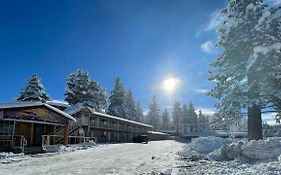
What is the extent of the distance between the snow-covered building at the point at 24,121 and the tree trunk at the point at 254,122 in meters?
18.5

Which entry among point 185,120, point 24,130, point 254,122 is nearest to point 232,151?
point 254,122

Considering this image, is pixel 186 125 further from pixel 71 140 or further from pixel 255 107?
pixel 255 107

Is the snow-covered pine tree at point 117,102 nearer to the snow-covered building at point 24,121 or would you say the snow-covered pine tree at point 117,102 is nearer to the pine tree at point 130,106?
the pine tree at point 130,106

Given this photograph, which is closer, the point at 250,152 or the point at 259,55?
the point at 250,152

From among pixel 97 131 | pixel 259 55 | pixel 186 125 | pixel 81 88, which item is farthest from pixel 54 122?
pixel 186 125

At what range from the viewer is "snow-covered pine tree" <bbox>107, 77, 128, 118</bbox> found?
74.7m

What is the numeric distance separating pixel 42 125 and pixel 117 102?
137 ft

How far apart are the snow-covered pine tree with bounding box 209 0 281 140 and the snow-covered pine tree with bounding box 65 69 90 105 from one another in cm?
4613

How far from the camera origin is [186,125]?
106438 mm

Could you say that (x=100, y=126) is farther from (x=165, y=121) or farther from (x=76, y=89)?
(x=165, y=121)

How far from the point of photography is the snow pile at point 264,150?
12.6 metres

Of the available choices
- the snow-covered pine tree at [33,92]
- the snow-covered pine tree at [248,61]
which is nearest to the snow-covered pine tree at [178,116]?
the snow-covered pine tree at [33,92]

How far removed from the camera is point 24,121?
26.2 m

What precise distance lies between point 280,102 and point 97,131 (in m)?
39.7
